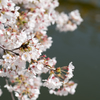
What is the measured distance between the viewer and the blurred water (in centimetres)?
415

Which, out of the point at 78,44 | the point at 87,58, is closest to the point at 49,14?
the point at 87,58

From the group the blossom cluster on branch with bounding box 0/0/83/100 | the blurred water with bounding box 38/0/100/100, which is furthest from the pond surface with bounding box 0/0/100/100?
the blossom cluster on branch with bounding box 0/0/83/100

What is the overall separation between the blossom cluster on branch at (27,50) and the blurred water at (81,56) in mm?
1918

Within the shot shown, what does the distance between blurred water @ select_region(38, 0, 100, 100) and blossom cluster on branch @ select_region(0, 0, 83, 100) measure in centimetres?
192

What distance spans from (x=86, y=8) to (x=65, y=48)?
7.78 meters

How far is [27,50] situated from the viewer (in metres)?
1.28

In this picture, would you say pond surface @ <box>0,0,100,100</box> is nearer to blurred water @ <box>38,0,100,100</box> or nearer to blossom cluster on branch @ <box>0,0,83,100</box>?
blurred water @ <box>38,0,100,100</box>

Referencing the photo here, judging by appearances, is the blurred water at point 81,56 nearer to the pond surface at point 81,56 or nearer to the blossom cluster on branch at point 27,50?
the pond surface at point 81,56

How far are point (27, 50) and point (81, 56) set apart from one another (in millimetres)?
4515

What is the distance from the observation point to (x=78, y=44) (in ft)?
21.5

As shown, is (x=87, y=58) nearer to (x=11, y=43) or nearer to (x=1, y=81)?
(x=1, y=81)

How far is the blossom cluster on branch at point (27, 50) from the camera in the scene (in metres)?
1.32

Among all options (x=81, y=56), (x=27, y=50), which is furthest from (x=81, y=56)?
(x=27, y=50)

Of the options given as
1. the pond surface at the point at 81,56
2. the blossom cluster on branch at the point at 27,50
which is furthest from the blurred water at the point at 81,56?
the blossom cluster on branch at the point at 27,50
